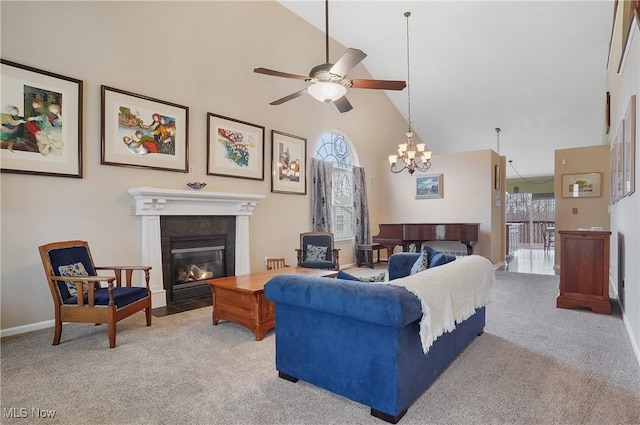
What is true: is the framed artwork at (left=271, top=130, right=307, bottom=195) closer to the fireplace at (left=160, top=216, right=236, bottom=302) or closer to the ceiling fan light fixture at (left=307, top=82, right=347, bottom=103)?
the fireplace at (left=160, top=216, right=236, bottom=302)

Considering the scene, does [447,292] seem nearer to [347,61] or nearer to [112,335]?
[347,61]

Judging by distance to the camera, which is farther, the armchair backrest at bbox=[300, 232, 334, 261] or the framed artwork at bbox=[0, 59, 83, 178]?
the armchair backrest at bbox=[300, 232, 334, 261]

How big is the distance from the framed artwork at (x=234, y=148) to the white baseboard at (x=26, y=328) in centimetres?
255

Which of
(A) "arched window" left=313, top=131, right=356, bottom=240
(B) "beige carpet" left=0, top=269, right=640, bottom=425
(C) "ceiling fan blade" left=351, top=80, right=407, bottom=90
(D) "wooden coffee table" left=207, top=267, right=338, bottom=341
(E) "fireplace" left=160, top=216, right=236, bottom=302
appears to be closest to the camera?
(B) "beige carpet" left=0, top=269, right=640, bottom=425

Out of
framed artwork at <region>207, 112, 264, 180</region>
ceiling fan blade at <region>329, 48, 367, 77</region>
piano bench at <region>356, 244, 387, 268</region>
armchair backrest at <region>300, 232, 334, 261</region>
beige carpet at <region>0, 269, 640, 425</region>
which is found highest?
ceiling fan blade at <region>329, 48, 367, 77</region>

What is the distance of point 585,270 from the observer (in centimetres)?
413

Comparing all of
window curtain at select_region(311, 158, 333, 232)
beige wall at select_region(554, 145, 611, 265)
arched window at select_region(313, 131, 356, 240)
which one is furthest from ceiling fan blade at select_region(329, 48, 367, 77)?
beige wall at select_region(554, 145, 611, 265)

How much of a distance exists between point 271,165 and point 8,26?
3527 mm

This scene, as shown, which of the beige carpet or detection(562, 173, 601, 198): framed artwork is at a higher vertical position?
detection(562, 173, 601, 198): framed artwork

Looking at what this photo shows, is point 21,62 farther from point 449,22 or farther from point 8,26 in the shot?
point 449,22

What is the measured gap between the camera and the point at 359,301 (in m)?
1.96

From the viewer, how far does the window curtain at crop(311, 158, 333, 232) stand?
22.1 ft

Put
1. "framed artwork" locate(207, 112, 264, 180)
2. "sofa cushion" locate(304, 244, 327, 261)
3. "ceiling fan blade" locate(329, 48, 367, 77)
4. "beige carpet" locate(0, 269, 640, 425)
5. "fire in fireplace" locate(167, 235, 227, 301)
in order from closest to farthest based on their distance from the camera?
1. "beige carpet" locate(0, 269, 640, 425)
2. "ceiling fan blade" locate(329, 48, 367, 77)
3. "fire in fireplace" locate(167, 235, 227, 301)
4. "framed artwork" locate(207, 112, 264, 180)
5. "sofa cushion" locate(304, 244, 327, 261)

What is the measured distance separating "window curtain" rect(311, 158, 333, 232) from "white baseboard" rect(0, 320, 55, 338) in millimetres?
4197
